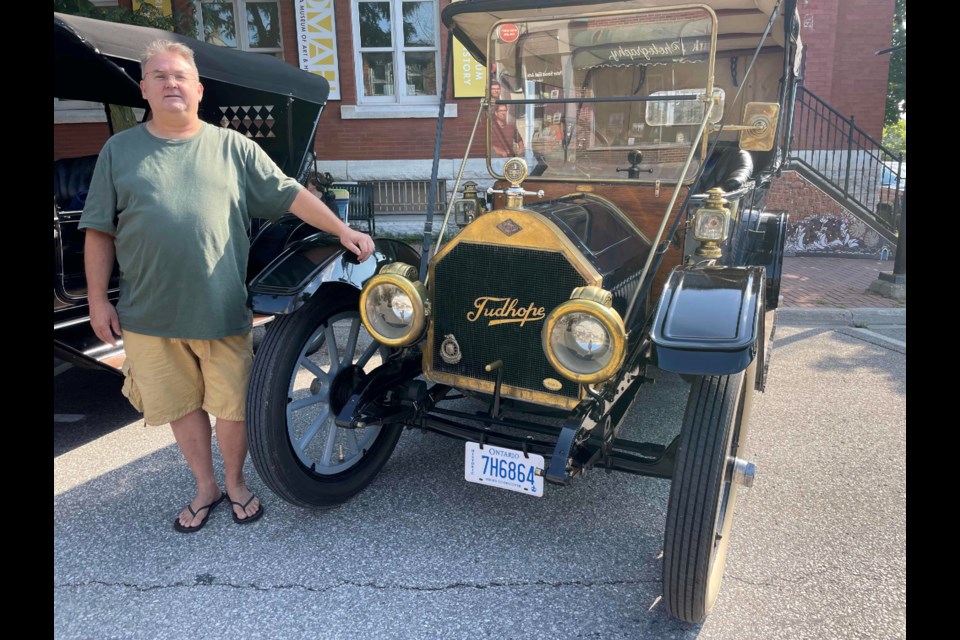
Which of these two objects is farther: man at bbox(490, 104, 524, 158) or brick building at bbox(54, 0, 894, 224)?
brick building at bbox(54, 0, 894, 224)

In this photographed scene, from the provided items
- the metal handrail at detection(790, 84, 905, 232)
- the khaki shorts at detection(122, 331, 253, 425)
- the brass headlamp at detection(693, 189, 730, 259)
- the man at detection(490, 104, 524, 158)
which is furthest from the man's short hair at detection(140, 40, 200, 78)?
the metal handrail at detection(790, 84, 905, 232)

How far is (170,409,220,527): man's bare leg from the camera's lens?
2.81m

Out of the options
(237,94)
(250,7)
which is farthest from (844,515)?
(250,7)

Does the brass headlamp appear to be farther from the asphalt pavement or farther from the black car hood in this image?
the black car hood

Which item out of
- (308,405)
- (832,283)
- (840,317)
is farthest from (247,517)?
(832,283)

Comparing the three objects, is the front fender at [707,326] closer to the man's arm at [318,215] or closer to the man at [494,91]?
the man's arm at [318,215]

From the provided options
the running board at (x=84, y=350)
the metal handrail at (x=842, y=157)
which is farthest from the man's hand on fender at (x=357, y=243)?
the metal handrail at (x=842, y=157)

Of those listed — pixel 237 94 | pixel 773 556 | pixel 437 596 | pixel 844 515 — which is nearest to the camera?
pixel 437 596

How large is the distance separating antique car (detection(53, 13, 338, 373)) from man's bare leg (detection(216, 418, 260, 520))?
40.9 inches

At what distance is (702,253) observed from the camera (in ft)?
8.58

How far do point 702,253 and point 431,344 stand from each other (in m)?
1.17

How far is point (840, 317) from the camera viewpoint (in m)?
6.12

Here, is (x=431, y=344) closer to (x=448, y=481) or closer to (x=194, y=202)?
(x=448, y=481)

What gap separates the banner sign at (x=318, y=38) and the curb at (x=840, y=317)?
7.10m
